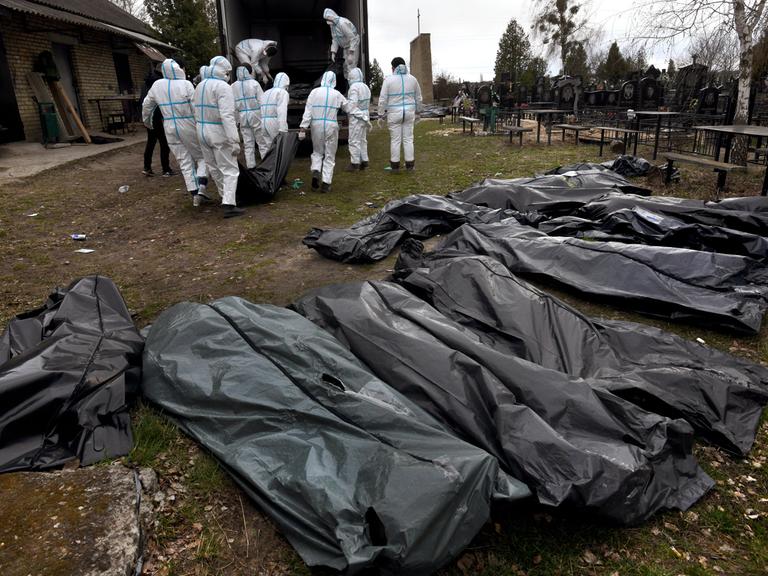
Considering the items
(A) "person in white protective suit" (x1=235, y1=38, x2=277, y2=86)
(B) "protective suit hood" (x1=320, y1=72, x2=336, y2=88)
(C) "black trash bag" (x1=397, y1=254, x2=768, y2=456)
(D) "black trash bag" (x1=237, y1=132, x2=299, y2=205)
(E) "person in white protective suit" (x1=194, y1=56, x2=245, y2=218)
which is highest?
(A) "person in white protective suit" (x1=235, y1=38, x2=277, y2=86)

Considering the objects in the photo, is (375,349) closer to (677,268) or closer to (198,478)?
(198,478)

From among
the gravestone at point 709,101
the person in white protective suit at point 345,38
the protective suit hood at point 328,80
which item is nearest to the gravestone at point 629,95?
the gravestone at point 709,101

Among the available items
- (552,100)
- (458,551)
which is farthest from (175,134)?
(552,100)

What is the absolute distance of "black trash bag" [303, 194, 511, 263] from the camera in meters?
4.79

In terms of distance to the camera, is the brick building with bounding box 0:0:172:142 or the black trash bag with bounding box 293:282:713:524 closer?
the black trash bag with bounding box 293:282:713:524

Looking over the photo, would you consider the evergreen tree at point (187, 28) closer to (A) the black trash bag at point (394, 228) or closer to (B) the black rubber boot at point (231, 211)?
(B) the black rubber boot at point (231, 211)

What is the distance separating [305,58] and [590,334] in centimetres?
1111

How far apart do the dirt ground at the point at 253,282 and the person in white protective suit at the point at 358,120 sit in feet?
2.15

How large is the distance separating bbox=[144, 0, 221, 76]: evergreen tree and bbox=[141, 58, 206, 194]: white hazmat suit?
15004 millimetres

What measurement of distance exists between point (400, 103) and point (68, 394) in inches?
302

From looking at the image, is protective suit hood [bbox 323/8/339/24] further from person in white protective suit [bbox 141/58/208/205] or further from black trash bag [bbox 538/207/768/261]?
black trash bag [bbox 538/207/768/261]

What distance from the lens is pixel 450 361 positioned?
2.41 metres

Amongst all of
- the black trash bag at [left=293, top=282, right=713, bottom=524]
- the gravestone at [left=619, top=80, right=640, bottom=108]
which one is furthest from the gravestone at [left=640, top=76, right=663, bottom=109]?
the black trash bag at [left=293, top=282, right=713, bottom=524]

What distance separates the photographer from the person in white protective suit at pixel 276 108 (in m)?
8.33
